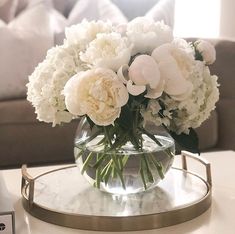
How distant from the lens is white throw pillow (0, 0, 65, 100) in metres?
2.21

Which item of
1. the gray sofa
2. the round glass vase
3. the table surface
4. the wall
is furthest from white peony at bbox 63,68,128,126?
the wall

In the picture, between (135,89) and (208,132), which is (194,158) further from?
(208,132)

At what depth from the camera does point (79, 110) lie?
979 millimetres

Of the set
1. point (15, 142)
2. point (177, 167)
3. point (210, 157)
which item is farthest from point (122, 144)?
point (15, 142)

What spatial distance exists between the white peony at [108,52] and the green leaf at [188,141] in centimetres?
20

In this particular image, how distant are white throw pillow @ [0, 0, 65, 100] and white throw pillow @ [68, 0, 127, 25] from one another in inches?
8.4

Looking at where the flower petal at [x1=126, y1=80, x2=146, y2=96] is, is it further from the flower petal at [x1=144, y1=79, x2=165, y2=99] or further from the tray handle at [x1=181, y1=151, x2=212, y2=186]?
the tray handle at [x1=181, y1=151, x2=212, y2=186]

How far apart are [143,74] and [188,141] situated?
0.20m

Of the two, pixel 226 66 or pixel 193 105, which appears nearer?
pixel 193 105

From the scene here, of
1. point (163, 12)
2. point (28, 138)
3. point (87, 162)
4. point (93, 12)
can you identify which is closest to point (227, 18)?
point (163, 12)

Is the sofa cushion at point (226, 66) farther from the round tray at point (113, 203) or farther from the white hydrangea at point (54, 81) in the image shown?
the white hydrangea at point (54, 81)

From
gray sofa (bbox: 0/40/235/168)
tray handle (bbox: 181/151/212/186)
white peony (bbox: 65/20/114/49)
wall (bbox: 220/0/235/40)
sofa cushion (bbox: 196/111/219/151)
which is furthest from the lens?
wall (bbox: 220/0/235/40)

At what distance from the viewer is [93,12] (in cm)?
262

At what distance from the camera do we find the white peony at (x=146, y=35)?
1018 mm
